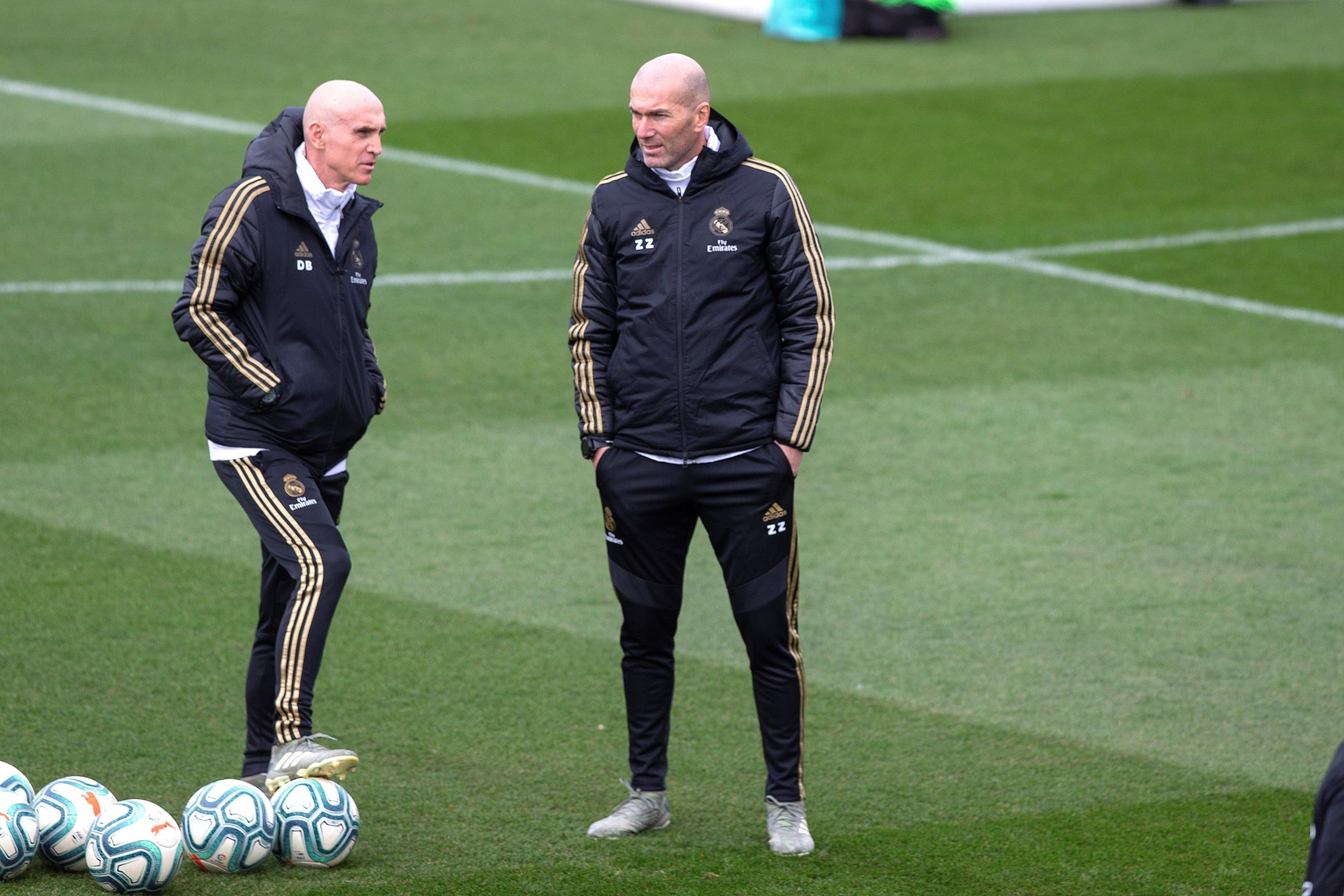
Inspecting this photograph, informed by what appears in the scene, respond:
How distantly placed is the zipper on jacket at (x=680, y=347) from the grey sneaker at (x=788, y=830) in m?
1.22

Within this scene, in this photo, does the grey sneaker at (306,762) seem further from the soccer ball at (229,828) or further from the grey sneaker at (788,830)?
the grey sneaker at (788,830)

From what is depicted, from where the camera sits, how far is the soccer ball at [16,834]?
504cm

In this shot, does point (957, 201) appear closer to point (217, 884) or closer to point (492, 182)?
point (492, 182)

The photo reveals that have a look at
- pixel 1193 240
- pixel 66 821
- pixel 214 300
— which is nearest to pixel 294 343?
pixel 214 300

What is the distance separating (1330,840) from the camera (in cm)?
335

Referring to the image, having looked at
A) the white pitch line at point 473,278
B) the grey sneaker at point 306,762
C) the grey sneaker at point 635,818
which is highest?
the white pitch line at point 473,278

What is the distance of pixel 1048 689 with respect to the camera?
716cm

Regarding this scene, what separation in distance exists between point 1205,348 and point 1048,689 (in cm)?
583

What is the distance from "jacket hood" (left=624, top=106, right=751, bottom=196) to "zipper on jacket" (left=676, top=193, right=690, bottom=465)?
140 mm

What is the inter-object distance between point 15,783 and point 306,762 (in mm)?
862

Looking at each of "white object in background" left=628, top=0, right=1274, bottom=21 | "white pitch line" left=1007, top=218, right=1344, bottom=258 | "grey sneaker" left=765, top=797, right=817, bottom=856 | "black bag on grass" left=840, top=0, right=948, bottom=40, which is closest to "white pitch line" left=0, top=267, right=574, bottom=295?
"white pitch line" left=1007, top=218, right=1344, bottom=258

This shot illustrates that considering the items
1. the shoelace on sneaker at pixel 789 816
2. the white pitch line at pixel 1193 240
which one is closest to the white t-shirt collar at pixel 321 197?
the shoelace on sneaker at pixel 789 816

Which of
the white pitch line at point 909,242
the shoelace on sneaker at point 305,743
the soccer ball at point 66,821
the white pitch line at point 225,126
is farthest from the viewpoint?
the white pitch line at point 225,126

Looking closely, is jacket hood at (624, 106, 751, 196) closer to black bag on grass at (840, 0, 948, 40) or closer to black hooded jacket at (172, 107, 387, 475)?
black hooded jacket at (172, 107, 387, 475)
